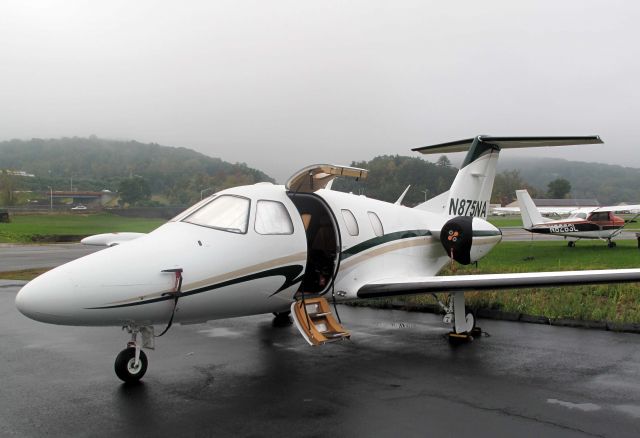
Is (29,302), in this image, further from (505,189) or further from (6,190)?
(505,189)

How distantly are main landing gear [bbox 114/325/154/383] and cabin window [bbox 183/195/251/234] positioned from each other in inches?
58.8

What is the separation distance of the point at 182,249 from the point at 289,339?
3.56 meters

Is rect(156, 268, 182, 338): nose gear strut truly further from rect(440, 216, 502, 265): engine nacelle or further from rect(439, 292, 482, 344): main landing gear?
rect(440, 216, 502, 265): engine nacelle

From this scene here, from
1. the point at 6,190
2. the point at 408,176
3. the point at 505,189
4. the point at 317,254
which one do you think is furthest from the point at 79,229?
the point at 505,189

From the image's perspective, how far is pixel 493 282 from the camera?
7.96 metres

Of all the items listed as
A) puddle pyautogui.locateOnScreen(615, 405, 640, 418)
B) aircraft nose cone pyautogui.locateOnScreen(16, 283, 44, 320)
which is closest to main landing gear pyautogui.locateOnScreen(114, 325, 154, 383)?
aircraft nose cone pyautogui.locateOnScreen(16, 283, 44, 320)

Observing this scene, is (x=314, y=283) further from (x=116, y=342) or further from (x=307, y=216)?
(x=116, y=342)

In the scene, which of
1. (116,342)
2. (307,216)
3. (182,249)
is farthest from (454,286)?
(116,342)

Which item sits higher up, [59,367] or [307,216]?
[307,216]

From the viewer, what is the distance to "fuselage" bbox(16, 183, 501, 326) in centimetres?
585

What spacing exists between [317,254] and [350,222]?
0.78 meters

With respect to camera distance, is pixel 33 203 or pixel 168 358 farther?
pixel 33 203

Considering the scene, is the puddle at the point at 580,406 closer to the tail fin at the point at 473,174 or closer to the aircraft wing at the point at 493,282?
the aircraft wing at the point at 493,282

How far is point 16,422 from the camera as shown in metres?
5.32
